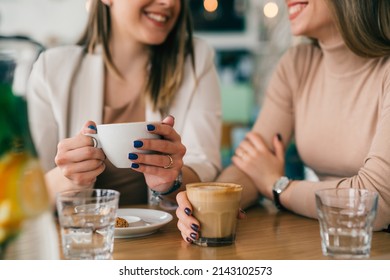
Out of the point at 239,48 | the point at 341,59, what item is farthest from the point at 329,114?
the point at 239,48

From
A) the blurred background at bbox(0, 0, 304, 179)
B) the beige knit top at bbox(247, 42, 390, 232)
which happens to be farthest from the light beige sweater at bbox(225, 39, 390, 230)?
the blurred background at bbox(0, 0, 304, 179)

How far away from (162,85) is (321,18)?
1.39ft

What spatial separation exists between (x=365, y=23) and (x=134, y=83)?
593 millimetres

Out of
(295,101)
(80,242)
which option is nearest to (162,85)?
(295,101)

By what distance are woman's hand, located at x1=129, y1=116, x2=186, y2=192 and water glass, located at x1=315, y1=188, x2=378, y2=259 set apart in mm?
269

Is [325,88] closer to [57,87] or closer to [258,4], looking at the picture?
[57,87]

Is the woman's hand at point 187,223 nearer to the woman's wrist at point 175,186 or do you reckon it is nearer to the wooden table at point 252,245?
the wooden table at point 252,245

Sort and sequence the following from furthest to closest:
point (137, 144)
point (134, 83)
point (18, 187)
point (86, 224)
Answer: point (134, 83), point (137, 144), point (86, 224), point (18, 187)

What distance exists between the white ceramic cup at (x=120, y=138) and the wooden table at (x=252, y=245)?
133 mm

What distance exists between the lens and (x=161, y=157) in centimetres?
85

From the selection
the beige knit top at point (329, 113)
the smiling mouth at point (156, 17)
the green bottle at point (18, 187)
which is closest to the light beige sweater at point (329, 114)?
the beige knit top at point (329, 113)

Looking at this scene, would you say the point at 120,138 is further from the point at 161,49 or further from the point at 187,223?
the point at 161,49

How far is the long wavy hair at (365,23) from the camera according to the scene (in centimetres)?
113
